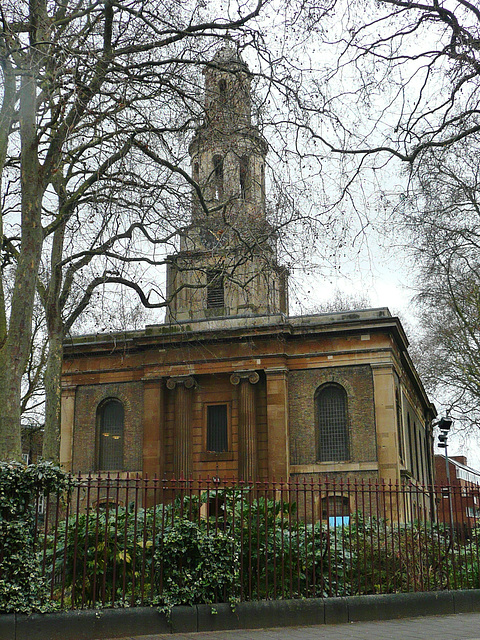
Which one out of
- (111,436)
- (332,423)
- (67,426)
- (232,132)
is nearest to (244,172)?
(232,132)

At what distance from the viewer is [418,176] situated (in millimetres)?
11438

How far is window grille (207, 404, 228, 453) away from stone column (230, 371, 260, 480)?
1.17m

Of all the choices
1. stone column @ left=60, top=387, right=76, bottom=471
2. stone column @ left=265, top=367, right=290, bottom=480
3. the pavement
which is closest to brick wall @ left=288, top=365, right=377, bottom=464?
stone column @ left=265, top=367, right=290, bottom=480

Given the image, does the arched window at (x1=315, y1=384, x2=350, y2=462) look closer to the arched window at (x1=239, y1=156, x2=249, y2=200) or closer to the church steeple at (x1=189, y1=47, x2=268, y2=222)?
the church steeple at (x1=189, y1=47, x2=268, y2=222)

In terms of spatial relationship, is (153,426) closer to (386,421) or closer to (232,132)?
(386,421)

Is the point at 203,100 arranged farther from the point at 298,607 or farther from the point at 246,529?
the point at 298,607

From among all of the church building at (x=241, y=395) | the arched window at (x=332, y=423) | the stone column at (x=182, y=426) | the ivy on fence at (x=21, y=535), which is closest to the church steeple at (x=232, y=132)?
the ivy on fence at (x=21, y=535)

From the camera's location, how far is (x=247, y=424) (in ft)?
92.4

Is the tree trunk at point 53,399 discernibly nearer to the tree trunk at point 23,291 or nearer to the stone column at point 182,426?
the tree trunk at point 23,291

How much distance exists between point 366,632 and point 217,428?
66.8ft

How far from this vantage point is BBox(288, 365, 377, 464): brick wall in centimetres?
2700

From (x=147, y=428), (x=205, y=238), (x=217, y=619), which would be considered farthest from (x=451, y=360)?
(x=217, y=619)

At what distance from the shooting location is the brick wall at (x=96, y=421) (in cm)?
2992

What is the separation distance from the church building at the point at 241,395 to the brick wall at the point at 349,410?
41 millimetres
